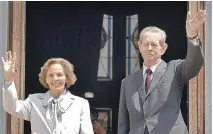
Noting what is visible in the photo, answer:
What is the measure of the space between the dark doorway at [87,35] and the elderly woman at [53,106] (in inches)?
52.6

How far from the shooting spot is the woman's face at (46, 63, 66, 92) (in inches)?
161

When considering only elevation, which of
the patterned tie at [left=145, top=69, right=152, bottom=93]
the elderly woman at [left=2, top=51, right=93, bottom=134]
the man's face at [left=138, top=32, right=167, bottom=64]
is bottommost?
the elderly woman at [left=2, top=51, right=93, bottom=134]

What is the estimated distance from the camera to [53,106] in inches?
161

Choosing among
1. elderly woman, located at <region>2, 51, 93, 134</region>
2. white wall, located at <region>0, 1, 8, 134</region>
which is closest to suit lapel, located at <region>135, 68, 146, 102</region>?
elderly woman, located at <region>2, 51, 93, 134</region>

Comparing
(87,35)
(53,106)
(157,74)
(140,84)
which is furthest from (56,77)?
(87,35)

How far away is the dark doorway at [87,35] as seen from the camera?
548 centimetres

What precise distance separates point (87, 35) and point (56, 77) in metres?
1.53

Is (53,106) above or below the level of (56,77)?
below

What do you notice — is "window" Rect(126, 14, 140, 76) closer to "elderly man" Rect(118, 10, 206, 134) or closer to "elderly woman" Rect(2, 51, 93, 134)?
"elderly woman" Rect(2, 51, 93, 134)

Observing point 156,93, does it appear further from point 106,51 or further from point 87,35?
point 87,35

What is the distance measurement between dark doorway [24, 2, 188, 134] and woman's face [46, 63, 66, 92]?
1384mm

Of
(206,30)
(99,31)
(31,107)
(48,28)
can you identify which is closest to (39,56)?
(48,28)

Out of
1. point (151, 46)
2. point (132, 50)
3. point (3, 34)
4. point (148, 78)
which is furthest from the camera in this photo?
point (132, 50)

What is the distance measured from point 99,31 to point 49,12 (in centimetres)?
60
